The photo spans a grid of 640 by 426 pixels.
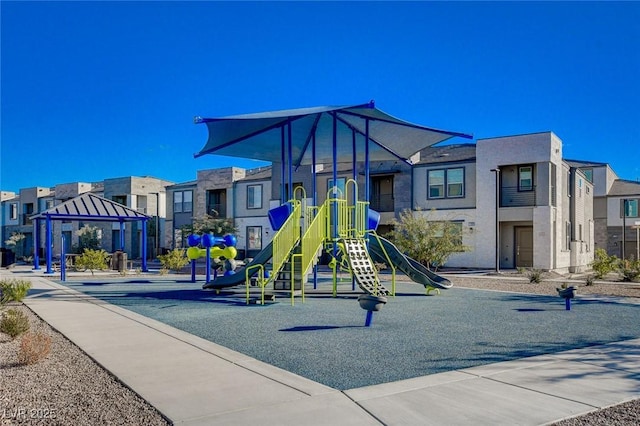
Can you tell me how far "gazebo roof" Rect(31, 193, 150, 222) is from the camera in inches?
1056

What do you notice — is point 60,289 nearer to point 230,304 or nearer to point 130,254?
point 230,304

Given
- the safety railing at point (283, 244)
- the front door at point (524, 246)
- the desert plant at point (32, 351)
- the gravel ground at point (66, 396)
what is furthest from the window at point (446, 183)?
the desert plant at point (32, 351)

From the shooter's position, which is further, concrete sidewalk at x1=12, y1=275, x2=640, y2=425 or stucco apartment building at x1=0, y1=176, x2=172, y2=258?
stucco apartment building at x1=0, y1=176, x2=172, y2=258

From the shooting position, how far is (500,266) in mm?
31516

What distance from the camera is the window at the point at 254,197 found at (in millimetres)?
42000

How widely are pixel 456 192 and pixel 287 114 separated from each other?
18994 millimetres

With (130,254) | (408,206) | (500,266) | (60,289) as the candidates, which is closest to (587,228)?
(500,266)

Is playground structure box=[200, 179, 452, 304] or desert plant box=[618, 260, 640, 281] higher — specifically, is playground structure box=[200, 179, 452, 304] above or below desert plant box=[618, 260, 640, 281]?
above

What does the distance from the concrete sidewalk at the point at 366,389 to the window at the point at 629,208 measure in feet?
144

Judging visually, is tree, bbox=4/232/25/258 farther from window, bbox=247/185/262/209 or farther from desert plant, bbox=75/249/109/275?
desert plant, bbox=75/249/109/275

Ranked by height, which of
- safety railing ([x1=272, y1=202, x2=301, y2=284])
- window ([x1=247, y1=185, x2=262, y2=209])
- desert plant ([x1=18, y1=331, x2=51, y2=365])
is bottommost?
desert plant ([x1=18, y1=331, x2=51, y2=365])

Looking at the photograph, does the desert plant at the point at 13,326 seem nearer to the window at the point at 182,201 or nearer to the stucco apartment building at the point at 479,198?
the stucco apartment building at the point at 479,198

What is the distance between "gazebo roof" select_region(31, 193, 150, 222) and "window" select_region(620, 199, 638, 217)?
39.9 metres

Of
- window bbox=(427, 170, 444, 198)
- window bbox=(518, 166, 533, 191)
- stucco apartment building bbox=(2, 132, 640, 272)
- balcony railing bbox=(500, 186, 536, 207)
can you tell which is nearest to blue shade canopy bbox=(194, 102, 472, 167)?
stucco apartment building bbox=(2, 132, 640, 272)
